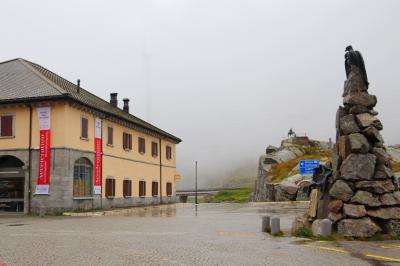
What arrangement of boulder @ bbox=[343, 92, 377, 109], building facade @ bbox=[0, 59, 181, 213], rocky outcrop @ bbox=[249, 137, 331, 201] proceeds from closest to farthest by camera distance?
boulder @ bbox=[343, 92, 377, 109] < building facade @ bbox=[0, 59, 181, 213] < rocky outcrop @ bbox=[249, 137, 331, 201]

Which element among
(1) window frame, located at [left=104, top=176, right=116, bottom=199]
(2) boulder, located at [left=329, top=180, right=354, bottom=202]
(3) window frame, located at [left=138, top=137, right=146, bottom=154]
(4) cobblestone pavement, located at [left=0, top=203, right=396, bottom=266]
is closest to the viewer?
(4) cobblestone pavement, located at [left=0, top=203, right=396, bottom=266]

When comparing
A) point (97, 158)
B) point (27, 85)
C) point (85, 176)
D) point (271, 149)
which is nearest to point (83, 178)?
point (85, 176)

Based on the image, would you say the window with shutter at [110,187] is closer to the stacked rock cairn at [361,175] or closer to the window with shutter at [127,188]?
the window with shutter at [127,188]

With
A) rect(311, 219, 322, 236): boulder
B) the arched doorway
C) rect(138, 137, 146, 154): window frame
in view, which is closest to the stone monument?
rect(311, 219, 322, 236): boulder

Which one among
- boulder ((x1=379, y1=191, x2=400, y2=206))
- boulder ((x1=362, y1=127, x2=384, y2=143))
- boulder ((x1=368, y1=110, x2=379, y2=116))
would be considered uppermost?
boulder ((x1=368, y1=110, x2=379, y2=116))

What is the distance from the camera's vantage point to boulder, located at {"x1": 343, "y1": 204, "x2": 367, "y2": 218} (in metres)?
13.9

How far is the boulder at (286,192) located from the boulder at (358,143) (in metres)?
32.0

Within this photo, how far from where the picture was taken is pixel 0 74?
33312mm

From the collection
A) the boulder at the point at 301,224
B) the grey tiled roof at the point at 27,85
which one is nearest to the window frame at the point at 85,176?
the grey tiled roof at the point at 27,85

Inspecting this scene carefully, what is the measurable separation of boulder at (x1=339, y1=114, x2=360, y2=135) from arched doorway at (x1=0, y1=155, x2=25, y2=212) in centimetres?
2132

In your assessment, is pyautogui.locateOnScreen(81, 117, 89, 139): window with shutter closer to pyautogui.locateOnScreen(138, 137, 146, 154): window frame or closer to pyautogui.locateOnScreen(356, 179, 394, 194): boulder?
pyautogui.locateOnScreen(138, 137, 146, 154): window frame

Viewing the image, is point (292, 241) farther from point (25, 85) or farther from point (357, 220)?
point (25, 85)

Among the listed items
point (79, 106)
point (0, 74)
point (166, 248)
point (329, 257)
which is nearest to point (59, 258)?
point (166, 248)

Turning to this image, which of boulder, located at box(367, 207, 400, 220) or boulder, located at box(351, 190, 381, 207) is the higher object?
boulder, located at box(351, 190, 381, 207)
